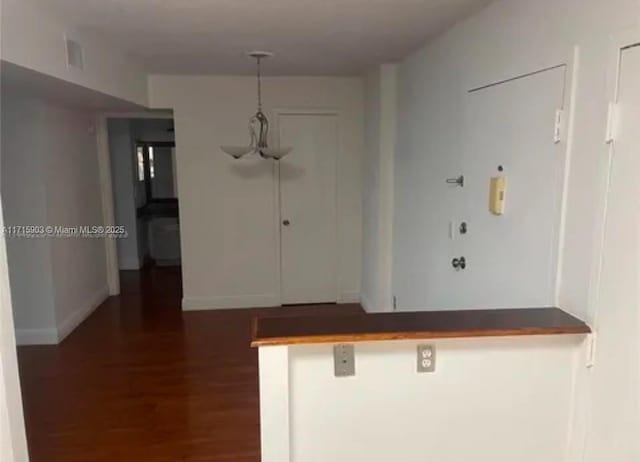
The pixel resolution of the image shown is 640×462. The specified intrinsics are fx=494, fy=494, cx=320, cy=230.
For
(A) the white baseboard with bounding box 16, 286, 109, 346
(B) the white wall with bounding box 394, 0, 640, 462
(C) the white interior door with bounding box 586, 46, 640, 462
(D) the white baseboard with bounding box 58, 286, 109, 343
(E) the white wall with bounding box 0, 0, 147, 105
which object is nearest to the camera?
(C) the white interior door with bounding box 586, 46, 640, 462

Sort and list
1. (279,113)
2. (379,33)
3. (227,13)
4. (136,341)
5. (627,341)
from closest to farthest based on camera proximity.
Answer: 1. (627,341)
2. (227,13)
3. (379,33)
4. (136,341)
5. (279,113)

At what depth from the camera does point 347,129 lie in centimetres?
521

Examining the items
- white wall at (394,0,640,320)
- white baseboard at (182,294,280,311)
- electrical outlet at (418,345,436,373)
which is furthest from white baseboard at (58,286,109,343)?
electrical outlet at (418,345,436,373)

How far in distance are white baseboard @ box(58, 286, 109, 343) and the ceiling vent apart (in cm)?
252

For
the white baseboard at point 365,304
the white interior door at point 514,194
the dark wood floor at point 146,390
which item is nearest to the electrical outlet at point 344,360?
the white interior door at point 514,194

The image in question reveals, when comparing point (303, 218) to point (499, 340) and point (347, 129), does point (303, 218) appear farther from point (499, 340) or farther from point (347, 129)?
point (499, 340)

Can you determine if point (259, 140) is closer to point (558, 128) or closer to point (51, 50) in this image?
point (51, 50)

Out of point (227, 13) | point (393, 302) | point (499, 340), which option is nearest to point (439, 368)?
point (499, 340)

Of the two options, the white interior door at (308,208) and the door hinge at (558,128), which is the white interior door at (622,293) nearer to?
the door hinge at (558,128)

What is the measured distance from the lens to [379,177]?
4473 millimetres

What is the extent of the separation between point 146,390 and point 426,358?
2.33 metres

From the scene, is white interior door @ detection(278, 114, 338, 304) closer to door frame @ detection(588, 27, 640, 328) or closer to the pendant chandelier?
the pendant chandelier

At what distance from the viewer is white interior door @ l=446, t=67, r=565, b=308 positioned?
6.57ft

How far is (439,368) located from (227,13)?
6.68 ft
